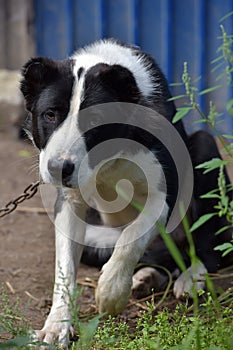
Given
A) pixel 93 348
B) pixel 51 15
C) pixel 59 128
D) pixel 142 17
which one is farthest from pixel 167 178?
pixel 51 15

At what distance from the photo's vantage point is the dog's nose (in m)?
2.98

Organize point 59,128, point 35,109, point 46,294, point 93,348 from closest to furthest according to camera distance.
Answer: point 93,348 → point 59,128 → point 35,109 → point 46,294

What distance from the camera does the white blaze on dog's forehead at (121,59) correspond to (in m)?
3.45

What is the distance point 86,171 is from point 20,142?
3663 millimetres

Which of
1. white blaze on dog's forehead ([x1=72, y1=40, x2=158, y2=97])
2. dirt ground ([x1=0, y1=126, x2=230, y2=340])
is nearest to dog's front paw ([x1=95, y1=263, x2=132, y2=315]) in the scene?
dirt ground ([x1=0, y1=126, x2=230, y2=340])

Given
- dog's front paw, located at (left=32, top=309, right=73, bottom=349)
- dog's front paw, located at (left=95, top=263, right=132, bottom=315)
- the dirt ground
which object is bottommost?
the dirt ground

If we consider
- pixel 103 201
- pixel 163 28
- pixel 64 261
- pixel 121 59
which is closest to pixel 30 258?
pixel 103 201

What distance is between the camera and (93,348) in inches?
109

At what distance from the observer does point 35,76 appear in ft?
11.0

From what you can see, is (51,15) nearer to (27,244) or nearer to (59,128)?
(27,244)

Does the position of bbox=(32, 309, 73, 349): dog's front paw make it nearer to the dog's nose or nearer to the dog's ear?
the dog's nose

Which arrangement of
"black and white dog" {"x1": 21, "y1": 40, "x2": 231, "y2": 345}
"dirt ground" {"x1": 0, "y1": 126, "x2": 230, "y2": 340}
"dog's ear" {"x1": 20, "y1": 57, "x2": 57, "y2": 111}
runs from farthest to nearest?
"dirt ground" {"x1": 0, "y1": 126, "x2": 230, "y2": 340} → "dog's ear" {"x1": 20, "y1": 57, "x2": 57, "y2": 111} → "black and white dog" {"x1": 21, "y1": 40, "x2": 231, "y2": 345}

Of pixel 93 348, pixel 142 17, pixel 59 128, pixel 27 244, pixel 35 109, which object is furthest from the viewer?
pixel 142 17

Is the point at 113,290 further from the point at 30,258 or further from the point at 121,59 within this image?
the point at 30,258
